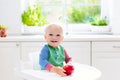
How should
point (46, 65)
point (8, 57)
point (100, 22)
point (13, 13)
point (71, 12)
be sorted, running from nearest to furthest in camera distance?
point (46, 65)
point (8, 57)
point (13, 13)
point (100, 22)
point (71, 12)

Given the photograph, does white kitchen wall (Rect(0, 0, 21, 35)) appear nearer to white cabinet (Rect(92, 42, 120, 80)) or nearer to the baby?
white cabinet (Rect(92, 42, 120, 80))

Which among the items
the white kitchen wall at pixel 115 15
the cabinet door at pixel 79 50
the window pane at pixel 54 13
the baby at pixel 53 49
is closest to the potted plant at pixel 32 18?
the window pane at pixel 54 13

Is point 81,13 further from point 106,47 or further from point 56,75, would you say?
point 56,75

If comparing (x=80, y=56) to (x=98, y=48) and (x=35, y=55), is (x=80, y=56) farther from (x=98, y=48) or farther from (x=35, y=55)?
(x=35, y=55)

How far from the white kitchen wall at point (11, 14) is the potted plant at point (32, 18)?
0.57 feet

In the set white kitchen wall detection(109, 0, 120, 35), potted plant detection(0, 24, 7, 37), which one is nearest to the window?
white kitchen wall detection(109, 0, 120, 35)

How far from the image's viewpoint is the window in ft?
13.3

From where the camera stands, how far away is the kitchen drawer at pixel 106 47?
11.0ft

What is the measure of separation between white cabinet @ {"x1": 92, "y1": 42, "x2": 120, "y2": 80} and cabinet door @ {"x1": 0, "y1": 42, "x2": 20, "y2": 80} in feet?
2.93

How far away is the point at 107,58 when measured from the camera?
3389 mm

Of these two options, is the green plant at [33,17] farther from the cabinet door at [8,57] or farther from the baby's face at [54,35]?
the baby's face at [54,35]

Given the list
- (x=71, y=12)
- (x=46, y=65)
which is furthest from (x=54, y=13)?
(x=46, y=65)

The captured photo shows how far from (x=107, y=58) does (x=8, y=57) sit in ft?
3.75

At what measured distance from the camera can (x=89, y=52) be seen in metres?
3.37
